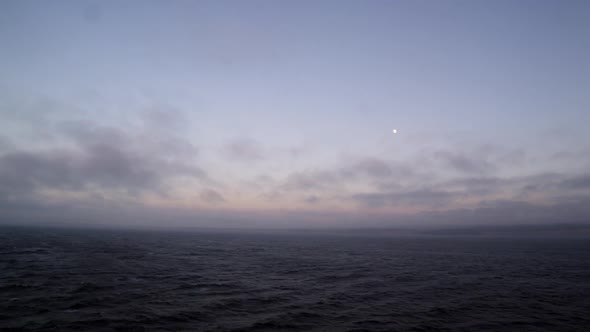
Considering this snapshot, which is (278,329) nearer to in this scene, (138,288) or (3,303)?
(138,288)

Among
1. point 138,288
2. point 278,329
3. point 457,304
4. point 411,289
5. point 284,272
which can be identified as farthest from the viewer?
point 284,272

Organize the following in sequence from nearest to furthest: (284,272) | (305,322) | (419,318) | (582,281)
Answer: (305,322)
(419,318)
(582,281)
(284,272)

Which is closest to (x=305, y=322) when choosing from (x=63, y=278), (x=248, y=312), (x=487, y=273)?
(x=248, y=312)

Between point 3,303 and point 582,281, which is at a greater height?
point 3,303

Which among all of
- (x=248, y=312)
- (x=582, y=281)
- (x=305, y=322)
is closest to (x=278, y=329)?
(x=305, y=322)

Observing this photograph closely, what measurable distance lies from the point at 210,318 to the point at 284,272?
27.4 m

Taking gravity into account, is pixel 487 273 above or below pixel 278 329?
below

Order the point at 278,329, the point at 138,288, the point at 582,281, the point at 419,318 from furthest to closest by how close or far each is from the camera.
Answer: the point at 582,281 < the point at 138,288 < the point at 419,318 < the point at 278,329

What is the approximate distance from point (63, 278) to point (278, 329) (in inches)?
1376

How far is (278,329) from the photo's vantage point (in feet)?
73.9

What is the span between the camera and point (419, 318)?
25.9m

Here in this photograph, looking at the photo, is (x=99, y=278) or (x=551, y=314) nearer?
(x=551, y=314)

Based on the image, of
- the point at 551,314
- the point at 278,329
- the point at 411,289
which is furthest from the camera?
the point at 411,289

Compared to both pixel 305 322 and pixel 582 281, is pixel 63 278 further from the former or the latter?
pixel 582 281
